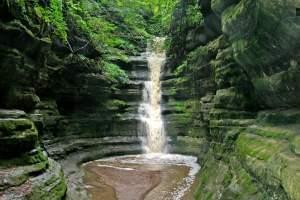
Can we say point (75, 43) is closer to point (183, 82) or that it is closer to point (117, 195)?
point (183, 82)

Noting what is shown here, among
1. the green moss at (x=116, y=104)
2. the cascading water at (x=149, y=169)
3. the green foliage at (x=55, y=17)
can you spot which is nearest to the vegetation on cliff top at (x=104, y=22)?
the green foliage at (x=55, y=17)

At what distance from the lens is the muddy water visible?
12789 mm

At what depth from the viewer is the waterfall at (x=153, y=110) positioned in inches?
885

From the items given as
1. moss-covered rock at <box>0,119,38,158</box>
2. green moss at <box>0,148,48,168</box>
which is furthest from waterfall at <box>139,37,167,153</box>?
moss-covered rock at <box>0,119,38,158</box>

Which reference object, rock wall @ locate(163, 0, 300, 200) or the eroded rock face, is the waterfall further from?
the eroded rock face

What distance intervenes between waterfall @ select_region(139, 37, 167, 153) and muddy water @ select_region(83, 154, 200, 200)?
184 centimetres

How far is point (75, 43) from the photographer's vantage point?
1994 centimetres

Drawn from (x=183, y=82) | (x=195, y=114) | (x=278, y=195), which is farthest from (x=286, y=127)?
(x=183, y=82)

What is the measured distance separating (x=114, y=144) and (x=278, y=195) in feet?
51.8

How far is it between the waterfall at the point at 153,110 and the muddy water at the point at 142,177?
6.03 ft

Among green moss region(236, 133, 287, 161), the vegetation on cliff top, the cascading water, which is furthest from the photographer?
the vegetation on cliff top

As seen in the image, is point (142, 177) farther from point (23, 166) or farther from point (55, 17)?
point (55, 17)

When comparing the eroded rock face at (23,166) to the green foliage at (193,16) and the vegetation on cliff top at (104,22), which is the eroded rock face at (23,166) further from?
the green foliage at (193,16)

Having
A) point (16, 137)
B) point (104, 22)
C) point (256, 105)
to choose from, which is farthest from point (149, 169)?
point (104, 22)
